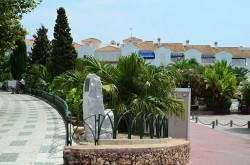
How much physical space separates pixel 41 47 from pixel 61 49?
1420cm

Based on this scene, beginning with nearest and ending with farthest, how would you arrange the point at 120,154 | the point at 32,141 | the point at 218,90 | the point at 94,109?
the point at 120,154 → the point at 94,109 → the point at 32,141 → the point at 218,90

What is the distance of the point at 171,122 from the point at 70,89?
490 cm

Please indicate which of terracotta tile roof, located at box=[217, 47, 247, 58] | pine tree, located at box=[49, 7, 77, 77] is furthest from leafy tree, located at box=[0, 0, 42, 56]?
terracotta tile roof, located at box=[217, 47, 247, 58]

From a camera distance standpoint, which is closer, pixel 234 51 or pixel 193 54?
pixel 193 54

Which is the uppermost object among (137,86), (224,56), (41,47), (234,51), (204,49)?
(204,49)

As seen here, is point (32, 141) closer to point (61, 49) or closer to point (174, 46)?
point (61, 49)

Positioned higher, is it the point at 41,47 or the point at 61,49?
the point at 41,47

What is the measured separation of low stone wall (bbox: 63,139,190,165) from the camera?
7.80 metres

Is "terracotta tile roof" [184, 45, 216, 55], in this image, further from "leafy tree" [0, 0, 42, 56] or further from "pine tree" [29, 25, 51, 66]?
"leafy tree" [0, 0, 42, 56]

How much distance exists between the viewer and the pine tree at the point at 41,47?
144 feet

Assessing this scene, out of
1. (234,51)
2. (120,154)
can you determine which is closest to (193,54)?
(234,51)

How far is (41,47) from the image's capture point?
145ft

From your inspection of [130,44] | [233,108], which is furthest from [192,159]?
[130,44]

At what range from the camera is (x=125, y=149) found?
819 cm
